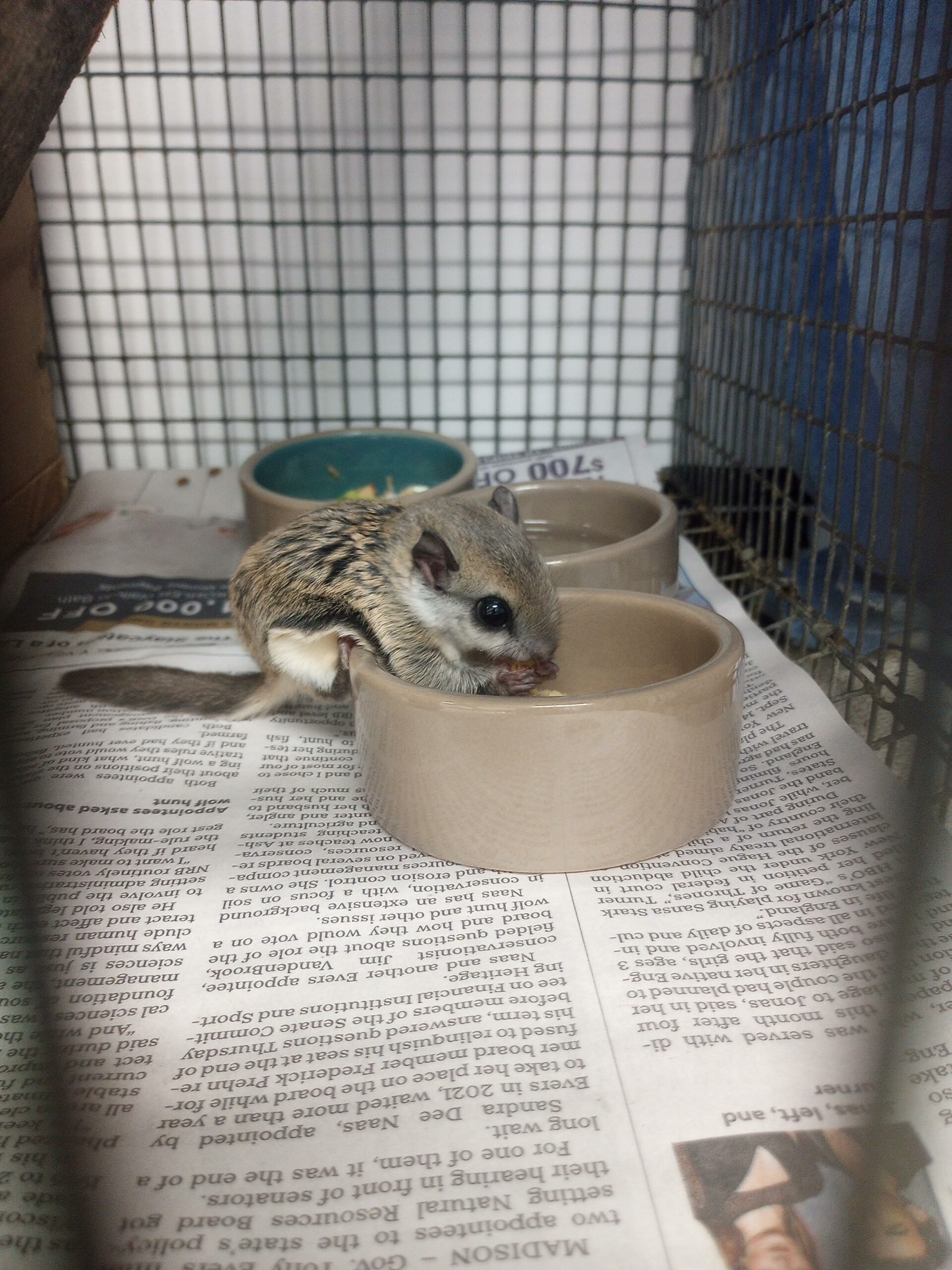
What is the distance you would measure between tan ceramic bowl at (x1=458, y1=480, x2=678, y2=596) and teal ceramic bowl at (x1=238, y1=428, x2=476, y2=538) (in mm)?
151

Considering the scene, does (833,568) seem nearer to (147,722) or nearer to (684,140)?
(147,722)

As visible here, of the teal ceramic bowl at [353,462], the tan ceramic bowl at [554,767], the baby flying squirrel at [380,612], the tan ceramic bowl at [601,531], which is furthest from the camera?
the teal ceramic bowl at [353,462]

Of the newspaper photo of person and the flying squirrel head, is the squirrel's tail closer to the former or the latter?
the flying squirrel head

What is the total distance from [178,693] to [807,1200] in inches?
33.0

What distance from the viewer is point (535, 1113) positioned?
0.61 m

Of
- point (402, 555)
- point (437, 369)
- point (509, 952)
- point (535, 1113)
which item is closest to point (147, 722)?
point (402, 555)

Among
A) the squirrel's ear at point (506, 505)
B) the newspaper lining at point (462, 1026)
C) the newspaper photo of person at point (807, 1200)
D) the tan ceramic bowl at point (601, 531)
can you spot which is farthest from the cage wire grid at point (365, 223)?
the newspaper photo of person at point (807, 1200)

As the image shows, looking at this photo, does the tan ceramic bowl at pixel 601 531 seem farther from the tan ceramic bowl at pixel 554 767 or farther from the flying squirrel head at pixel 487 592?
the tan ceramic bowl at pixel 554 767

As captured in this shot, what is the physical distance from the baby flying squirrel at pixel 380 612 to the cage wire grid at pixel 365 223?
73cm

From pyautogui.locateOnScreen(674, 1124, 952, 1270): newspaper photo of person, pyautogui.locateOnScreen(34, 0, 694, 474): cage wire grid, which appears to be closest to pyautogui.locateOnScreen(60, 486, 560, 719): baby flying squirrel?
pyautogui.locateOnScreen(674, 1124, 952, 1270): newspaper photo of person

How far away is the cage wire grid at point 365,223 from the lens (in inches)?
64.0

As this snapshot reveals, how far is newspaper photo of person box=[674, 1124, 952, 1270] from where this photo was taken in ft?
1.71

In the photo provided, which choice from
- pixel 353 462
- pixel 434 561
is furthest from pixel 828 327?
pixel 353 462

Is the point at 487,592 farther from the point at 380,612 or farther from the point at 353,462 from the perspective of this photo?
the point at 353,462
